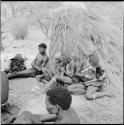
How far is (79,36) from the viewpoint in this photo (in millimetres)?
7402

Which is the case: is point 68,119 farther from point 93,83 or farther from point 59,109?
point 93,83

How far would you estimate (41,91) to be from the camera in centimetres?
625

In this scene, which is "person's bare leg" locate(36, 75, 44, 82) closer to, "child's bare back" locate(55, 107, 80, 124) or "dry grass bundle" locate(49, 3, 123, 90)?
"dry grass bundle" locate(49, 3, 123, 90)

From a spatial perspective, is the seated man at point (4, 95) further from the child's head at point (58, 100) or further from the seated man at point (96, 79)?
the child's head at point (58, 100)

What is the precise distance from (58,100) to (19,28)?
11.6 m

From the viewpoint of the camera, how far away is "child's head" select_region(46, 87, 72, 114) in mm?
2943

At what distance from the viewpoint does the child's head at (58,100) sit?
2943 millimetres

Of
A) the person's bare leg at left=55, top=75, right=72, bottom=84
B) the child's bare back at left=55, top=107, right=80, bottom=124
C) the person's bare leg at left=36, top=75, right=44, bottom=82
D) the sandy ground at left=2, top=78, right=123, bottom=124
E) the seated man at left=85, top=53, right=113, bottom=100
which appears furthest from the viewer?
the person's bare leg at left=36, top=75, right=44, bottom=82

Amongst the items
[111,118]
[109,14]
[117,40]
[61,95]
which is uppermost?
[109,14]

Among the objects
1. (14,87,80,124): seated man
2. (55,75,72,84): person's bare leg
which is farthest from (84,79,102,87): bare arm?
(14,87,80,124): seated man

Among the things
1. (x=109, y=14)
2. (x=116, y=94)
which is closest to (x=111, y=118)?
(x=116, y=94)

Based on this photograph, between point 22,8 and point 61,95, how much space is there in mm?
14190

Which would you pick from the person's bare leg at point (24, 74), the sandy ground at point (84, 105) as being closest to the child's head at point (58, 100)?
the sandy ground at point (84, 105)

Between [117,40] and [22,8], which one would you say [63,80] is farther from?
[22,8]
